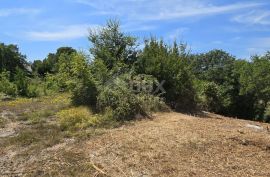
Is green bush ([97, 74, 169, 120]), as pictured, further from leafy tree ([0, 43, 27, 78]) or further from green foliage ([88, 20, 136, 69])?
leafy tree ([0, 43, 27, 78])

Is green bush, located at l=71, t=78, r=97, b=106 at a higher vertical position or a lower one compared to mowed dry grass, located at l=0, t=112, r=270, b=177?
higher

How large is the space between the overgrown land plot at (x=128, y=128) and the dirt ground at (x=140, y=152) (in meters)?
0.02

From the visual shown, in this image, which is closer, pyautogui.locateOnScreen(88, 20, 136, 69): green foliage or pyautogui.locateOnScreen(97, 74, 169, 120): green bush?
pyautogui.locateOnScreen(97, 74, 169, 120): green bush

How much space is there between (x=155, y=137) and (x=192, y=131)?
1.12m

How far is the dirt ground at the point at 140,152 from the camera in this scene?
24.9 ft

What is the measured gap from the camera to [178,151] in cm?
848

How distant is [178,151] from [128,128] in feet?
7.57

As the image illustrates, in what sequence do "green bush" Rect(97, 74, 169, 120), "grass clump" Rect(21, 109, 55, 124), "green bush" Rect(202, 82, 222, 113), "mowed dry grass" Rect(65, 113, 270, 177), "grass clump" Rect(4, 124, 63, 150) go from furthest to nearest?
"green bush" Rect(202, 82, 222, 113) → "grass clump" Rect(21, 109, 55, 124) → "green bush" Rect(97, 74, 169, 120) → "grass clump" Rect(4, 124, 63, 150) → "mowed dry grass" Rect(65, 113, 270, 177)

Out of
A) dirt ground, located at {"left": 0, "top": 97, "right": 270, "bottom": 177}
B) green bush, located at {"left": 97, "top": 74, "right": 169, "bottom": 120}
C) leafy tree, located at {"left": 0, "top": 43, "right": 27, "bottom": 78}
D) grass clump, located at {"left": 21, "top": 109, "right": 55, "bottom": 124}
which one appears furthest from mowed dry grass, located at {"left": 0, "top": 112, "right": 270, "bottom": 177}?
leafy tree, located at {"left": 0, "top": 43, "right": 27, "bottom": 78}

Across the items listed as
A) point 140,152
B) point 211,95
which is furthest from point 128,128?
point 211,95

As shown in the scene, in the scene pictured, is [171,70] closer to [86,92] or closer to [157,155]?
[86,92]

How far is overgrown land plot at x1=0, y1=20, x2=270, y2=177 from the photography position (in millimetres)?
7832

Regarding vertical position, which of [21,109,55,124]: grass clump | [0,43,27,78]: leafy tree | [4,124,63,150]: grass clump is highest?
[0,43,27,78]: leafy tree

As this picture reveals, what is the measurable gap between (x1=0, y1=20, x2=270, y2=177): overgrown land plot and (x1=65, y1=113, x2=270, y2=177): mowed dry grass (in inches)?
0.7
